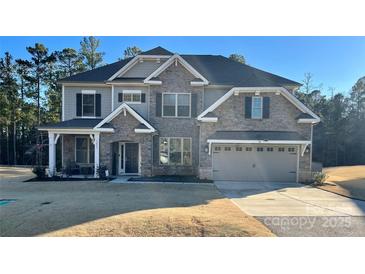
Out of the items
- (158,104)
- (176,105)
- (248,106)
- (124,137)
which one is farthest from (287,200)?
(158,104)

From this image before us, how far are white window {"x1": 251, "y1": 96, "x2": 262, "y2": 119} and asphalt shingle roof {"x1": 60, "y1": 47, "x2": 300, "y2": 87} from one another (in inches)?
56.5

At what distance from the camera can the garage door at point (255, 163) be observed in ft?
51.5

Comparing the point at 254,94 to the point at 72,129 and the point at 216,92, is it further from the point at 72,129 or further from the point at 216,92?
the point at 72,129

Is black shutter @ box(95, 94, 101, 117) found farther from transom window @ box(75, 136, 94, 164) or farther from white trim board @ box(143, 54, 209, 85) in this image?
white trim board @ box(143, 54, 209, 85)

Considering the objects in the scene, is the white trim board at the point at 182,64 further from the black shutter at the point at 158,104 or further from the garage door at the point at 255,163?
the garage door at the point at 255,163

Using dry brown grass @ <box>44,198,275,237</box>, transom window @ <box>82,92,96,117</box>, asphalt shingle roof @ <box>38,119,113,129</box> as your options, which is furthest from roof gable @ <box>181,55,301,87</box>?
dry brown grass @ <box>44,198,275,237</box>

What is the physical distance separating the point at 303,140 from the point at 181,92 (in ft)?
25.4

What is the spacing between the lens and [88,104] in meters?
18.2

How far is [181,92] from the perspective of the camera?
56.7 ft

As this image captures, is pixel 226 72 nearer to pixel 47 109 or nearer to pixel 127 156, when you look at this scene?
pixel 127 156

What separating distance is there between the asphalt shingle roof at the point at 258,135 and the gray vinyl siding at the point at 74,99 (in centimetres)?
749

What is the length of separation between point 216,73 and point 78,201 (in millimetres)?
13432

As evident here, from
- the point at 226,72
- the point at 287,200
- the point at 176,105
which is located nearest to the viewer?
the point at 287,200

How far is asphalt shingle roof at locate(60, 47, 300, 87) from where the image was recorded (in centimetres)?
1829
